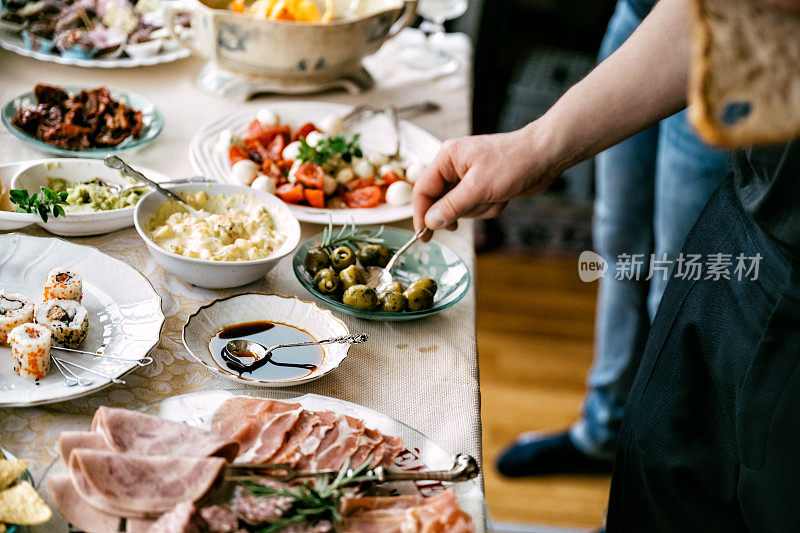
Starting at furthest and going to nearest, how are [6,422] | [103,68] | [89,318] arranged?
[103,68] < [89,318] < [6,422]

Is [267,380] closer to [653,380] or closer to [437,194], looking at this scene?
[437,194]

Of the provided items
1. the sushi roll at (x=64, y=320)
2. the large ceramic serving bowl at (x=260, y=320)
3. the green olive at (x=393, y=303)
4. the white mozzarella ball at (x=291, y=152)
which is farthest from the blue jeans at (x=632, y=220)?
the sushi roll at (x=64, y=320)

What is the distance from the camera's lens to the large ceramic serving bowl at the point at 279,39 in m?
1.42

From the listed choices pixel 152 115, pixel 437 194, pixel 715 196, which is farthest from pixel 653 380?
pixel 152 115

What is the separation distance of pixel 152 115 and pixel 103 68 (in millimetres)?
333

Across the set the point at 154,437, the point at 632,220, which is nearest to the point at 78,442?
the point at 154,437

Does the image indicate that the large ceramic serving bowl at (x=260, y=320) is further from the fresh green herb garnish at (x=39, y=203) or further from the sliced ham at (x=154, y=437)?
the fresh green herb garnish at (x=39, y=203)

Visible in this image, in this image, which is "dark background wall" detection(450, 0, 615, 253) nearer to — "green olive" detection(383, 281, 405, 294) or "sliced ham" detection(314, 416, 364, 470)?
"green olive" detection(383, 281, 405, 294)

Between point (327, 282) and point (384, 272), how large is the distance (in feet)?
0.33

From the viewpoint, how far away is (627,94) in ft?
3.16

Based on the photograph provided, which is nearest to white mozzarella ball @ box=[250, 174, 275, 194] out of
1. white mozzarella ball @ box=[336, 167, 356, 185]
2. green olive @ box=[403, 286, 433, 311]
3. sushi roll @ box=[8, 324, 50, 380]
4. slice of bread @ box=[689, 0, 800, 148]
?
white mozzarella ball @ box=[336, 167, 356, 185]

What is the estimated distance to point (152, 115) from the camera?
1345 millimetres

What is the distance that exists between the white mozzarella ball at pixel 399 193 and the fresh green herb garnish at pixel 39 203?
1.61 feet

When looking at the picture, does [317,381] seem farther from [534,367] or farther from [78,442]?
[534,367]
